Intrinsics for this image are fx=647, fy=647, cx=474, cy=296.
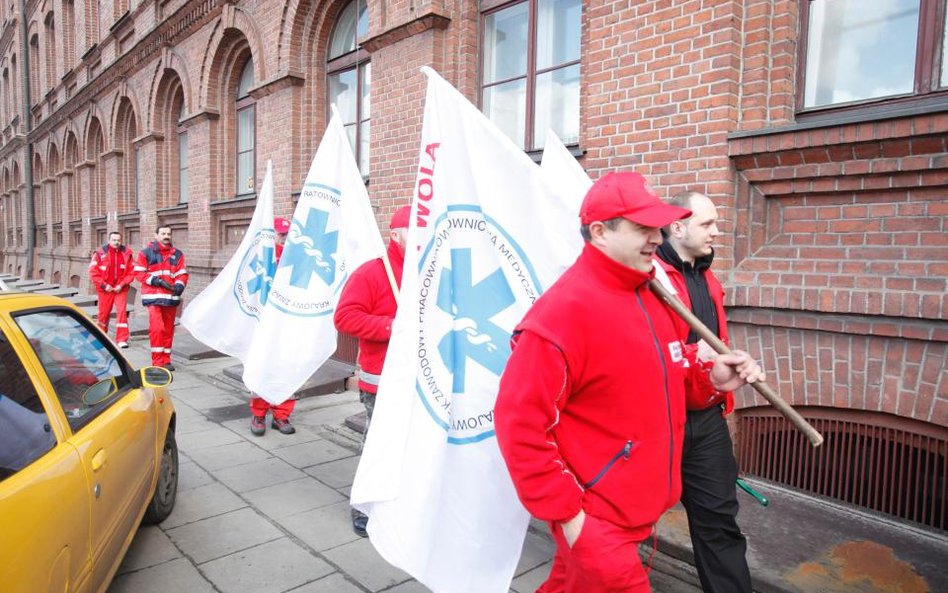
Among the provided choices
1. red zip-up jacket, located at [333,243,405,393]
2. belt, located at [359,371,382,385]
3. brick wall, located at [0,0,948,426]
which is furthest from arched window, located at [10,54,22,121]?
belt, located at [359,371,382,385]

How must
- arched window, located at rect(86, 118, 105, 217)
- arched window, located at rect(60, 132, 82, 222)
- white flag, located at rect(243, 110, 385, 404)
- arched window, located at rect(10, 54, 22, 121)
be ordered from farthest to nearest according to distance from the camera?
arched window, located at rect(10, 54, 22, 121), arched window, located at rect(60, 132, 82, 222), arched window, located at rect(86, 118, 105, 217), white flag, located at rect(243, 110, 385, 404)

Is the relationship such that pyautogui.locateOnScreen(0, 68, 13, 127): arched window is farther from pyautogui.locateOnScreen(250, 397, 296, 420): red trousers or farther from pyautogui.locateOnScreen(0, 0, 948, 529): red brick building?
pyautogui.locateOnScreen(250, 397, 296, 420): red trousers

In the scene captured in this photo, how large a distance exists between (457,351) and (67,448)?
1.52m

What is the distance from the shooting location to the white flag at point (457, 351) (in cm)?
242

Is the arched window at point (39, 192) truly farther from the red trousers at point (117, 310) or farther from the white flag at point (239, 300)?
the white flag at point (239, 300)

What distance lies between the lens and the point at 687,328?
259cm

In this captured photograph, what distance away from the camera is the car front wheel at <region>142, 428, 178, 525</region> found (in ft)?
12.9

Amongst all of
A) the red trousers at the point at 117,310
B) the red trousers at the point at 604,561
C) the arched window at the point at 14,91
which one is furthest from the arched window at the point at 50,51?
the red trousers at the point at 604,561

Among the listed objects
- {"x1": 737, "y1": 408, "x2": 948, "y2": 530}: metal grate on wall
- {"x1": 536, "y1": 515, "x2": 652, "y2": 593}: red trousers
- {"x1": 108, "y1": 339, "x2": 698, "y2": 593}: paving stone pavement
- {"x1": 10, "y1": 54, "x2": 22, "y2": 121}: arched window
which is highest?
{"x1": 10, "y1": 54, "x2": 22, "y2": 121}: arched window

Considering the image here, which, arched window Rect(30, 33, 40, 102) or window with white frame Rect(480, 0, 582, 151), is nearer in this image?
window with white frame Rect(480, 0, 582, 151)

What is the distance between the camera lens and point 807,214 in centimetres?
411

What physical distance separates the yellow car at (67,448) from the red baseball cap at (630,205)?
201 centimetres

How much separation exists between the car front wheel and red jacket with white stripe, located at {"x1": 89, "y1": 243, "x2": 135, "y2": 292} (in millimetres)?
7543

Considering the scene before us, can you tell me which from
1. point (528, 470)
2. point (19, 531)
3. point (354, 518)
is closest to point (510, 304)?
point (528, 470)
